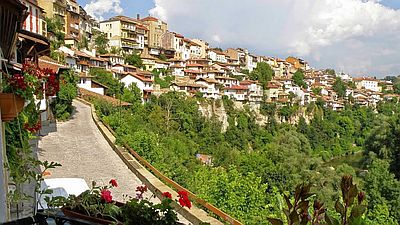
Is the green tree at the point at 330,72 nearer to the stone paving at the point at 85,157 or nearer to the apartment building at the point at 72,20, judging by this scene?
the apartment building at the point at 72,20

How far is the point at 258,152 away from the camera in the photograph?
47.8 m

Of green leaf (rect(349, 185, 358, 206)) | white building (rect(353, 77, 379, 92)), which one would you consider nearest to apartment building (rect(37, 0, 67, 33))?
green leaf (rect(349, 185, 358, 206))

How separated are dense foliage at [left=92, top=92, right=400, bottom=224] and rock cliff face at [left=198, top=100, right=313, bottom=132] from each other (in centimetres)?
52

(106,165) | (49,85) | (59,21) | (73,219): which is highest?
(59,21)

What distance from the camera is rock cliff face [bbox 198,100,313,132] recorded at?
57.4m

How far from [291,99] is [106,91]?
4465 centimetres

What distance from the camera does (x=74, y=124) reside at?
64.7ft

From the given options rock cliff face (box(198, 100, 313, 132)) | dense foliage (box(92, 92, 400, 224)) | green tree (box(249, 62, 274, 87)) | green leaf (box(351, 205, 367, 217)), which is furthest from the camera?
green tree (box(249, 62, 274, 87))

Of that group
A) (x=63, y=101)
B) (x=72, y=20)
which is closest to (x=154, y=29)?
(x=72, y=20)

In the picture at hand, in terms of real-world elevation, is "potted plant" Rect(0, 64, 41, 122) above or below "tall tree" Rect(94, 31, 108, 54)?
below

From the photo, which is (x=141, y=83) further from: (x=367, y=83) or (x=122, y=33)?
(x=367, y=83)

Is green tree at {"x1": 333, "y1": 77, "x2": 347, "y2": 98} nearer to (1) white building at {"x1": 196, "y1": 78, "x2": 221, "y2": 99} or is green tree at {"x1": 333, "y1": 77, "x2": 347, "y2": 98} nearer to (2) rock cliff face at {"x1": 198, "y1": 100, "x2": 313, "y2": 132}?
(2) rock cliff face at {"x1": 198, "y1": 100, "x2": 313, "y2": 132}

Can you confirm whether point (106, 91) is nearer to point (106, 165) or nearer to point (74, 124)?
point (74, 124)

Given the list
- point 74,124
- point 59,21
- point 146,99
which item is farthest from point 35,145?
point 59,21
